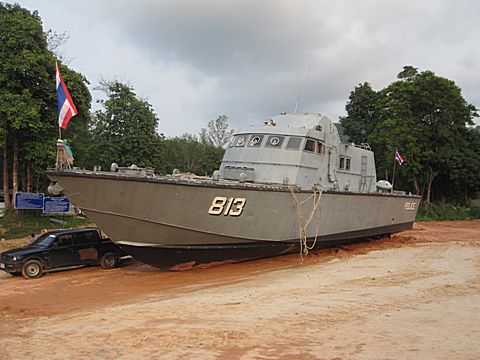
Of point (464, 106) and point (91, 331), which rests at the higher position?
point (464, 106)

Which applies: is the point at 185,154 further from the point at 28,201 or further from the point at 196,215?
the point at 196,215

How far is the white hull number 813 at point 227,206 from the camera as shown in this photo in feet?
32.2

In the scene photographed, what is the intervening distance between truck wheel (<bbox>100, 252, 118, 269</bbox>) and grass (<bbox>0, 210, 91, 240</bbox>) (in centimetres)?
683

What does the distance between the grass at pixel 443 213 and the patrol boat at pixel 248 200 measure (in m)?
17.6

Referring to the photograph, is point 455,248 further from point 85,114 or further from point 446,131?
point 446,131

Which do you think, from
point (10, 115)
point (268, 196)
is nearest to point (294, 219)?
point (268, 196)

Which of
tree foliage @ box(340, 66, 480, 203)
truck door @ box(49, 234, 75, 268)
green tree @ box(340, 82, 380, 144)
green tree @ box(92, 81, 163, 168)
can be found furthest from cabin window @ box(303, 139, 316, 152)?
green tree @ box(340, 82, 380, 144)

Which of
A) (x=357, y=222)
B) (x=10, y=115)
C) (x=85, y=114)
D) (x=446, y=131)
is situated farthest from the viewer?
(x=446, y=131)

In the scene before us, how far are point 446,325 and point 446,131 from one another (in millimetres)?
27316

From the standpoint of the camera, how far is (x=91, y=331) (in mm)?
5816

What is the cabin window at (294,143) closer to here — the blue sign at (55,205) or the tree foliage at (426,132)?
the blue sign at (55,205)

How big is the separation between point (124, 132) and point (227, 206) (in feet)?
51.1

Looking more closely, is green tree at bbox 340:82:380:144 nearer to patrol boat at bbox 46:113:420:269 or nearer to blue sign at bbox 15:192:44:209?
patrol boat at bbox 46:113:420:269

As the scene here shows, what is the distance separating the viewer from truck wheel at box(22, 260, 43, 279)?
1062 centimetres
